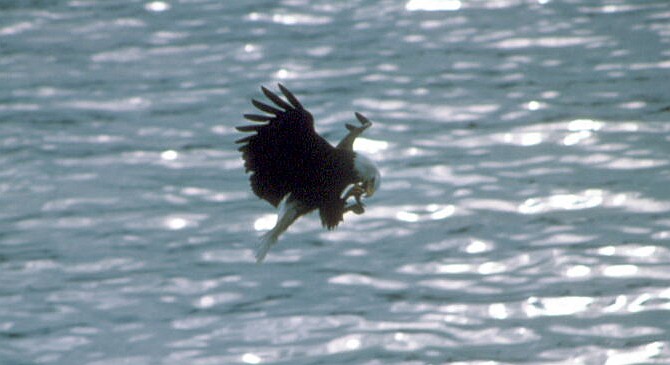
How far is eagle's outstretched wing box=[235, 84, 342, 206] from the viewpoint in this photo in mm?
6074

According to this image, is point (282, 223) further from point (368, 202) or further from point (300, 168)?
point (368, 202)

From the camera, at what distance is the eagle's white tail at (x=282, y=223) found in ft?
20.0

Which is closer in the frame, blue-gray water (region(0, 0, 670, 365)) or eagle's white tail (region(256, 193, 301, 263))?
eagle's white tail (region(256, 193, 301, 263))

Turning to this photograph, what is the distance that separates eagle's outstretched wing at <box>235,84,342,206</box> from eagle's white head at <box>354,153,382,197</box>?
0.14 m

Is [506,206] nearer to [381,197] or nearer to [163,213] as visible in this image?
[381,197]

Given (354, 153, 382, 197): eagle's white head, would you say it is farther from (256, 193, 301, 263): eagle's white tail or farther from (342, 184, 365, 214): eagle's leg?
(256, 193, 301, 263): eagle's white tail

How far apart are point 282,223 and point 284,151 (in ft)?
1.04

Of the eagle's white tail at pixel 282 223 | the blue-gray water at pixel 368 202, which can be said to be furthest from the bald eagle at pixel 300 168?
the blue-gray water at pixel 368 202

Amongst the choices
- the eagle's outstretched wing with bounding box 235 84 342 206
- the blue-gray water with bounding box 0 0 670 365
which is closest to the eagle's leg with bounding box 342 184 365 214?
the eagle's outstretched wing with bounding box 235 84 342 206

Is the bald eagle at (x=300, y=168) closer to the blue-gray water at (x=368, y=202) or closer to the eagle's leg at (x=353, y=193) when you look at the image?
the eagle's leg at (x=353, y=193)

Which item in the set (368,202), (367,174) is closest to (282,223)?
(367,174)

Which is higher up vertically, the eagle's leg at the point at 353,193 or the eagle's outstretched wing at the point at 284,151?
the eagle's outstretched wing at the point at 284,151

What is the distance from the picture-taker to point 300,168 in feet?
20.1

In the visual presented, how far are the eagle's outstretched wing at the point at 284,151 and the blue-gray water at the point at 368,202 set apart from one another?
7.06ft
